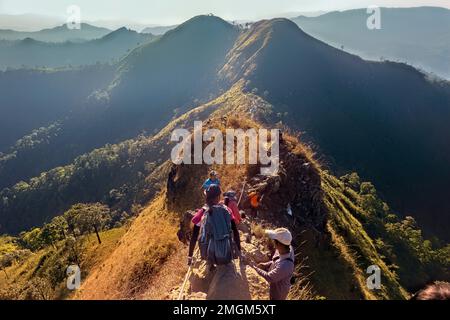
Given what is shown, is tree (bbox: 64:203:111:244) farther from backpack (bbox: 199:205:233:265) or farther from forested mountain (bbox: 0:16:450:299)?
backpack (bbox: 199:205:233:265)

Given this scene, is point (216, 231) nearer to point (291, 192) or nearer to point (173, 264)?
point (173, 264)

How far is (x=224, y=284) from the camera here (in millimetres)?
8992

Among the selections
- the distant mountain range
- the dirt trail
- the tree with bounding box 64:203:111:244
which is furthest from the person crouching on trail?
the distant mountain range

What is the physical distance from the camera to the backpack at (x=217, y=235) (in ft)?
28.8

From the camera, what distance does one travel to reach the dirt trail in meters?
8.91

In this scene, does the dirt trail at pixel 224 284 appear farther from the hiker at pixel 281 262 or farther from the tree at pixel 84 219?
the tree at pixel 84 219

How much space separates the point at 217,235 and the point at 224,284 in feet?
4.23

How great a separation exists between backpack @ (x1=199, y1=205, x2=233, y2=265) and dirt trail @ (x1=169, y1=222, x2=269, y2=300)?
0.38 m

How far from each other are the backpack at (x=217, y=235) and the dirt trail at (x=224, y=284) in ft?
1.25

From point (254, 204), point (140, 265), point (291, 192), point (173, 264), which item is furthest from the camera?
point (291, 192)

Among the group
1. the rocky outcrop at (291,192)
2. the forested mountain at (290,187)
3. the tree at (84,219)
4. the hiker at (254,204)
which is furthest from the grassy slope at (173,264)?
the tree at (84,219)

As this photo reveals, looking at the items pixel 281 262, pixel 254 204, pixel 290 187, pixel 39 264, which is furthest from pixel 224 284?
pixel 39 264

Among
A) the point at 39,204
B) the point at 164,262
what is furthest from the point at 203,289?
the point at 39,204

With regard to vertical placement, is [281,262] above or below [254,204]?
above
